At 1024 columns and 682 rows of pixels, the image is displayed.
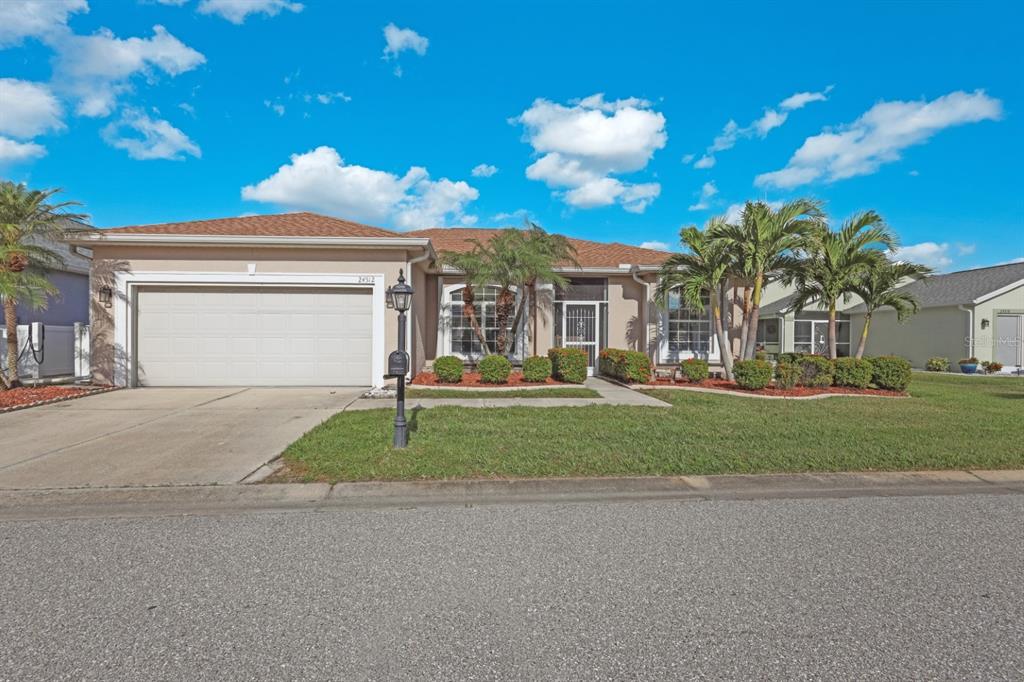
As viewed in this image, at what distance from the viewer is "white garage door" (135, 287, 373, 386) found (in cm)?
1111

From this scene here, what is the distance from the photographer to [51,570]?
3064 millimetres

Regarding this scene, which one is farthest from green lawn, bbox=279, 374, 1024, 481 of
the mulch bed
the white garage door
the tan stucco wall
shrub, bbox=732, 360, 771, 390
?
the mulch bed

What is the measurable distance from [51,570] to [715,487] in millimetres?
4898

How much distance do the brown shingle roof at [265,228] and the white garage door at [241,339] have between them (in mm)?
1219

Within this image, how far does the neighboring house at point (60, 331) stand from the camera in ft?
38.4

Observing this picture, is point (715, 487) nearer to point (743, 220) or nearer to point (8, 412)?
point (743, 220)

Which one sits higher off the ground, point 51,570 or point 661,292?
point 661,292

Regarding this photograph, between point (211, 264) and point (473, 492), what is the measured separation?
946cm

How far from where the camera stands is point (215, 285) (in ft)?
36.3

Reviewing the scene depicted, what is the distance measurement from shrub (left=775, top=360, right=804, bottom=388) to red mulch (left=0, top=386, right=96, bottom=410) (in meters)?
13.9

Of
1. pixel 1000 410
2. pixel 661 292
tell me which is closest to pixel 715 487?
pixel 1000 410

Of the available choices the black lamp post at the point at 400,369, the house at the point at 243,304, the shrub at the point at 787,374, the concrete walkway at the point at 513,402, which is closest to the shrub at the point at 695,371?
the shrub at the point at 787,374

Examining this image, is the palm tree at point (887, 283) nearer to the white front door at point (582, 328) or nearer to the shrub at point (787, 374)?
the shrub at point (787, 374)

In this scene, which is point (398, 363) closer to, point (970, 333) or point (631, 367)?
point (631, 367)
